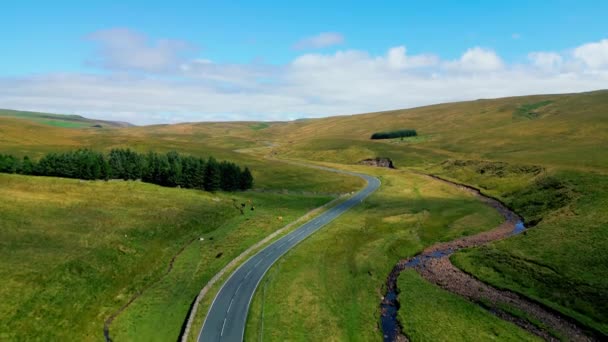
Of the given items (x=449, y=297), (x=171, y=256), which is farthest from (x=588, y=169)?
(x=171, y=256)

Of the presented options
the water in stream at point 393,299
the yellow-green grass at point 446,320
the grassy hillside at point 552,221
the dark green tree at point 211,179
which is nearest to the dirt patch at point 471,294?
the water in stream at point 393,299

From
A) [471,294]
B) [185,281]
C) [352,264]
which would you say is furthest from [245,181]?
[471,294]

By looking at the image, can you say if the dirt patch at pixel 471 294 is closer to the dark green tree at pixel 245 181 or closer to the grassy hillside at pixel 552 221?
the grassy hillside at pixel 552 221

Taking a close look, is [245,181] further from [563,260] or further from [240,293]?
[563,260]

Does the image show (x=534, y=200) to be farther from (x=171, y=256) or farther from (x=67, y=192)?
(x=67, y=192)

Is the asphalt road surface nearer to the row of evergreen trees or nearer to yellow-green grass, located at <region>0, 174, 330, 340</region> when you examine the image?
yellow-green grass, located at <region>0, 174, 330, 340</region>
